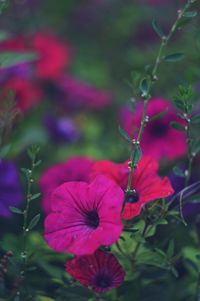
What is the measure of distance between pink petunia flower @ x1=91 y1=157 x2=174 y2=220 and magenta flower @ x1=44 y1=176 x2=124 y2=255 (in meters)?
0.04

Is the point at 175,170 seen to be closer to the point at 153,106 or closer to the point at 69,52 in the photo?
the point at 153,106

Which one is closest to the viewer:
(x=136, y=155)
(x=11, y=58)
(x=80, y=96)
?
(x=136, y=155)

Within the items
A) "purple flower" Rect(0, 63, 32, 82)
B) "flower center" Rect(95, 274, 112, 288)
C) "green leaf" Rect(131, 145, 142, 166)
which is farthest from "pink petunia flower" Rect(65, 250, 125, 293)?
"purple flower" Rect(0, 63, 32, 82)

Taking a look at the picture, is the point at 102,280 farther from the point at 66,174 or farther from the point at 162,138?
the point at 162,138

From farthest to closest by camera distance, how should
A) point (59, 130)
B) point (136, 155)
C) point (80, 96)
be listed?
point (80, 96), point (59, 130), point (136, 155)

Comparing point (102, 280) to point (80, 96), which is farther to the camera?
point (80, 96)

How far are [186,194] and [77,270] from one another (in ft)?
0.80

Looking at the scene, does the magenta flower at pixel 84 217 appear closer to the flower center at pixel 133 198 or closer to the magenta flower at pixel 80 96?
the flower center at pixel 133 198

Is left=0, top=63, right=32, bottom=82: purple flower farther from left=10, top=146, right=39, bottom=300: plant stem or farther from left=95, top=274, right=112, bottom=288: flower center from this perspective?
left=95, top=274, right=112, bottom=288: flower center

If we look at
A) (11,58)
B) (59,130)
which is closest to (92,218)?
(11,58)

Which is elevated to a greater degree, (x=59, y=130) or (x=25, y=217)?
(x=25, y=217)

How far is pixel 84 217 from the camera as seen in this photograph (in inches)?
36.4

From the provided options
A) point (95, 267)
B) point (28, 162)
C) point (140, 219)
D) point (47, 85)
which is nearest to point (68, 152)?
point (28, 162)

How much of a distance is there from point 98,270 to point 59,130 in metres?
0.87
